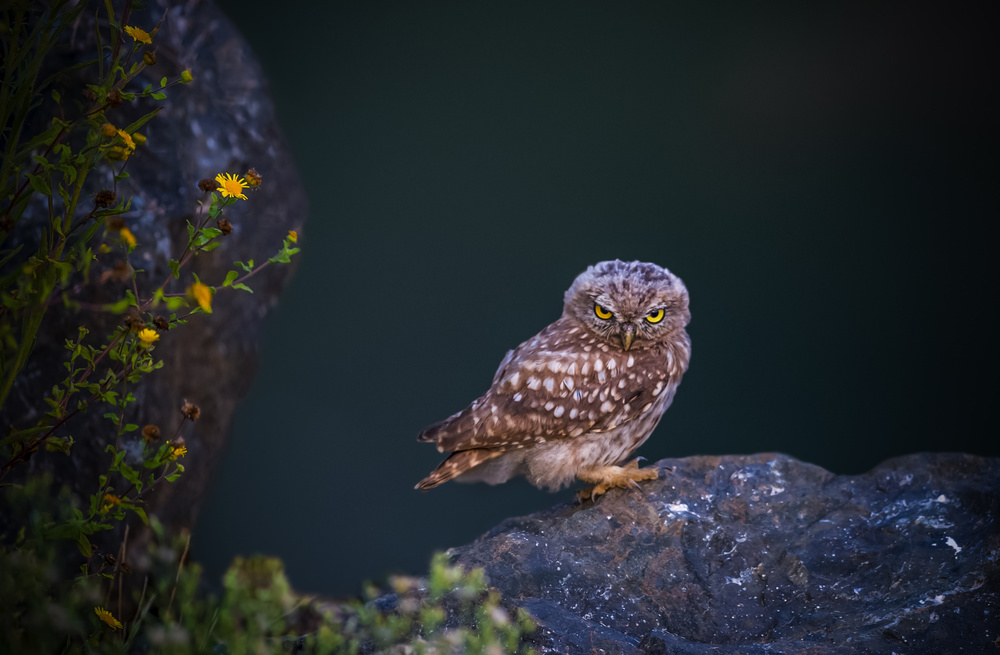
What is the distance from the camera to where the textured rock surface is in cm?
303

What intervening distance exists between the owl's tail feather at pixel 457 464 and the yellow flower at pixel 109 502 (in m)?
1.30

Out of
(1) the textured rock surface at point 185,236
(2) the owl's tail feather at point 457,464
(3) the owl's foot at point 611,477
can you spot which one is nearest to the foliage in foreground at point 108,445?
(2) the owl's tail feather at point 457,464

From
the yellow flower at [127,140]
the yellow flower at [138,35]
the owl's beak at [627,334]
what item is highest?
the yellow flower at [138,35]

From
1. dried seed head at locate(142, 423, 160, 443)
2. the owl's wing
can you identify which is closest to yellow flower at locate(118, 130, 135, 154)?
dried seed head at locate(142, 423, 160, 443)

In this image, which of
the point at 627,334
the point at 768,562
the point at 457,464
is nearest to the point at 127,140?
the point at 457,464

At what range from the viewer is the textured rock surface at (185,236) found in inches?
119

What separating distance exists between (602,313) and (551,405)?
39cm

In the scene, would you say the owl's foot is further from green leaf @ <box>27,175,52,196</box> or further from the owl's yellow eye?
green leaf @ <box>27,175,52,196</box>

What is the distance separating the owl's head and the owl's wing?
117 mm

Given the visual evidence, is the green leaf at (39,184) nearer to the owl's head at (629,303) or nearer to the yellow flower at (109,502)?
the yellow flower at (109,502)

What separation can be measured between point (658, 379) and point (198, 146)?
2.39 meters

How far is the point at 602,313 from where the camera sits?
9.06 feet

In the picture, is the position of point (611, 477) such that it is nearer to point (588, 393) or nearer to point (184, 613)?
point (588, 393)

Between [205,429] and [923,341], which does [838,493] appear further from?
[205,429]
